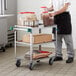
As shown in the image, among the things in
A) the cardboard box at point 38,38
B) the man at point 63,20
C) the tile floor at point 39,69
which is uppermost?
the man at point 63,20

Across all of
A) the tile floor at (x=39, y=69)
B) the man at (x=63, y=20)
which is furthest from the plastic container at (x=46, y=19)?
the tile floor at (x=39, y=69)

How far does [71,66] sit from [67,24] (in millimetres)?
840

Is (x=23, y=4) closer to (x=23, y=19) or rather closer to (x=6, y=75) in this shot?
(x=23, y=19)

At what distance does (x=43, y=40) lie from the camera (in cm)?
434

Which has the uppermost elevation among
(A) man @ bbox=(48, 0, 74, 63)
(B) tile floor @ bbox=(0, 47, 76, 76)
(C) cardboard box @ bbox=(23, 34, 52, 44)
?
(A) man @ bbox=(48, 0, 74, 63)

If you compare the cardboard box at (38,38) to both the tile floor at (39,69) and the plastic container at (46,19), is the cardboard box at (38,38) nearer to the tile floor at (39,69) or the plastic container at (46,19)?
the plastic container at (46,19)

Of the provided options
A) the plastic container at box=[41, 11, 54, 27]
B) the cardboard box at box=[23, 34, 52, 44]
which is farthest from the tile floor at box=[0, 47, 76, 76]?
the plastic container at box=[41, 11, 54, 27]

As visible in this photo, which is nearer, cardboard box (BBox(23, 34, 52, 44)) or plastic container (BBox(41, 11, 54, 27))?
cardboard box (BBox(23, 34, 52, 44))

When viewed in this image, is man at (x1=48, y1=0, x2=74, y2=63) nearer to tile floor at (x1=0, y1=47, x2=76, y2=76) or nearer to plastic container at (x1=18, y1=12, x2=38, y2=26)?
tile floor at (x1=0, y1=47, x2=76, y2=76)

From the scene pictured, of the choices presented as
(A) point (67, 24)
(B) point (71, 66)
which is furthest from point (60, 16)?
(B) point (71, 66)

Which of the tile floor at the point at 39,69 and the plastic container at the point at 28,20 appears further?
the plastic container at the point at 28,20

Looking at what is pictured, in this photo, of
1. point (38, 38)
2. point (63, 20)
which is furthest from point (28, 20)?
point (63, 20)

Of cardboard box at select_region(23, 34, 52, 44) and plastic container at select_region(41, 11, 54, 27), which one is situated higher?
plastic container at select_region(41, 11, 54, 27)

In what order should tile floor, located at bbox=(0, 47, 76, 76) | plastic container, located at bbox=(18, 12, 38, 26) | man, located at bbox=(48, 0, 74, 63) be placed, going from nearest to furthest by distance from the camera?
tile floor, located at bbox=(0, 47, 76, 76) → plastic container, located at bbox=(18, 12, 38, 26) → man, located at bbox=(48, 0, 74, 63)
